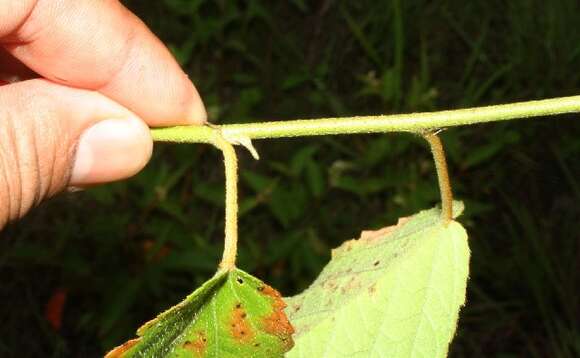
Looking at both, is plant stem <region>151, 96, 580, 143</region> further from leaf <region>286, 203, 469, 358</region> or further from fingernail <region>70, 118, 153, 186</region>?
fingernail <region>70, 118, 153, 186</region>

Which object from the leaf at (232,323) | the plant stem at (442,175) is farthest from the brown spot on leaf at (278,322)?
the plant stem at (442,175)

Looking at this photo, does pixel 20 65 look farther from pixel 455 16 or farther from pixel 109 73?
pixel 455 16

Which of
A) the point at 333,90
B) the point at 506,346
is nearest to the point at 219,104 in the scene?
the point at 333,90

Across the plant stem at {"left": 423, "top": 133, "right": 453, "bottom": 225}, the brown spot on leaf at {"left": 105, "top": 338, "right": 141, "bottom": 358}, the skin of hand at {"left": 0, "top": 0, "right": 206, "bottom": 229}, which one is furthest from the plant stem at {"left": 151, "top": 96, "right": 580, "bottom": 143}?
the skin of hand at {"left": 0, "top": 0, "right": 206, "bottom": 229}

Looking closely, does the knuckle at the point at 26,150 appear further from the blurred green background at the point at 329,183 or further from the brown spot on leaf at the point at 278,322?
the blurred green background at the point at 329,183

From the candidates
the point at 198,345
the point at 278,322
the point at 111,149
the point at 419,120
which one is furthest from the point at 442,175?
the point at 111,149

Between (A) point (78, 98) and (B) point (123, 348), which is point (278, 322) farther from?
(A) point (78, 98)
